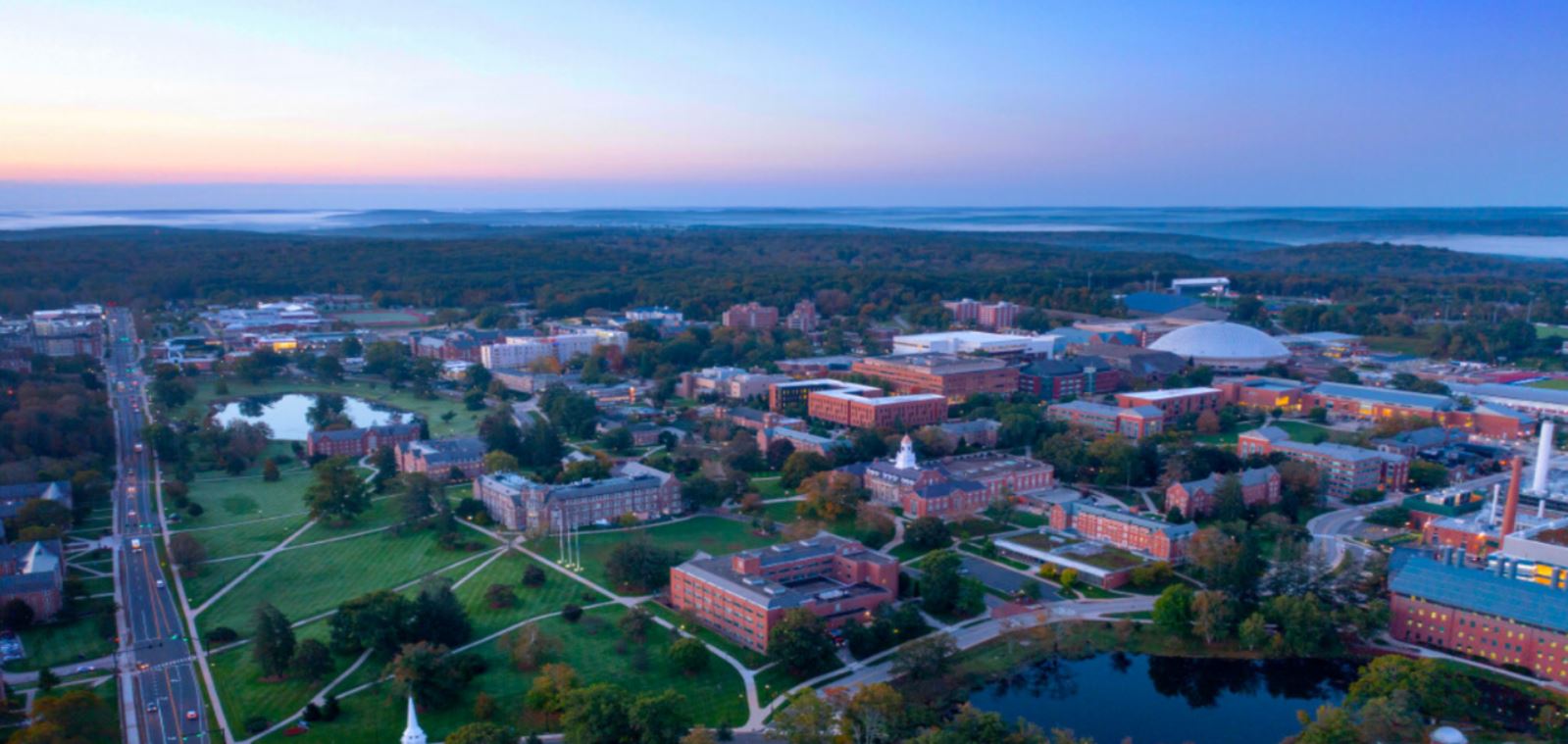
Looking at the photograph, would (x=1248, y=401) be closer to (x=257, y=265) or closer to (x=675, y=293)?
(x=675, y=293)

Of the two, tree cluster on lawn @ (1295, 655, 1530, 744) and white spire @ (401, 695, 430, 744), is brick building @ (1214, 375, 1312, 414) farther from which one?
white spire @ (401, 695, 430, 744)

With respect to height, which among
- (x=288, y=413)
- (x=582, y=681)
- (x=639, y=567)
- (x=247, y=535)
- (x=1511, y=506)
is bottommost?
(x=288, y=413)

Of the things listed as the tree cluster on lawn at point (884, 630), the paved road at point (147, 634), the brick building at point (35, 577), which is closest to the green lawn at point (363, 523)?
the paved road at point (147, 634)

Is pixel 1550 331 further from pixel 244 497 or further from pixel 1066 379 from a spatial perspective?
pixel 244 497

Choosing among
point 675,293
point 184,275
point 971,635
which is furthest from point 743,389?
point 184,275

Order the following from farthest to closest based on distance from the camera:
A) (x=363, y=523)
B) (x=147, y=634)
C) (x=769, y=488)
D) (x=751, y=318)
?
(x=751, y=318)
(x=769, y=488)
(x=363, y=523)
(x=147, y=634)

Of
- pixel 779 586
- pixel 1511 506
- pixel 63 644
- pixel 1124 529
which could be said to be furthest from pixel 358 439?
pixel 1511 506

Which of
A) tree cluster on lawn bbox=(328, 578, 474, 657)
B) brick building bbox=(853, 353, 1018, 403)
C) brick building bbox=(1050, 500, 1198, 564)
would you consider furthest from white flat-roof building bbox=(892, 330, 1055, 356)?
tree cluster on lawn bbox=(328, 578, 474, 657)
